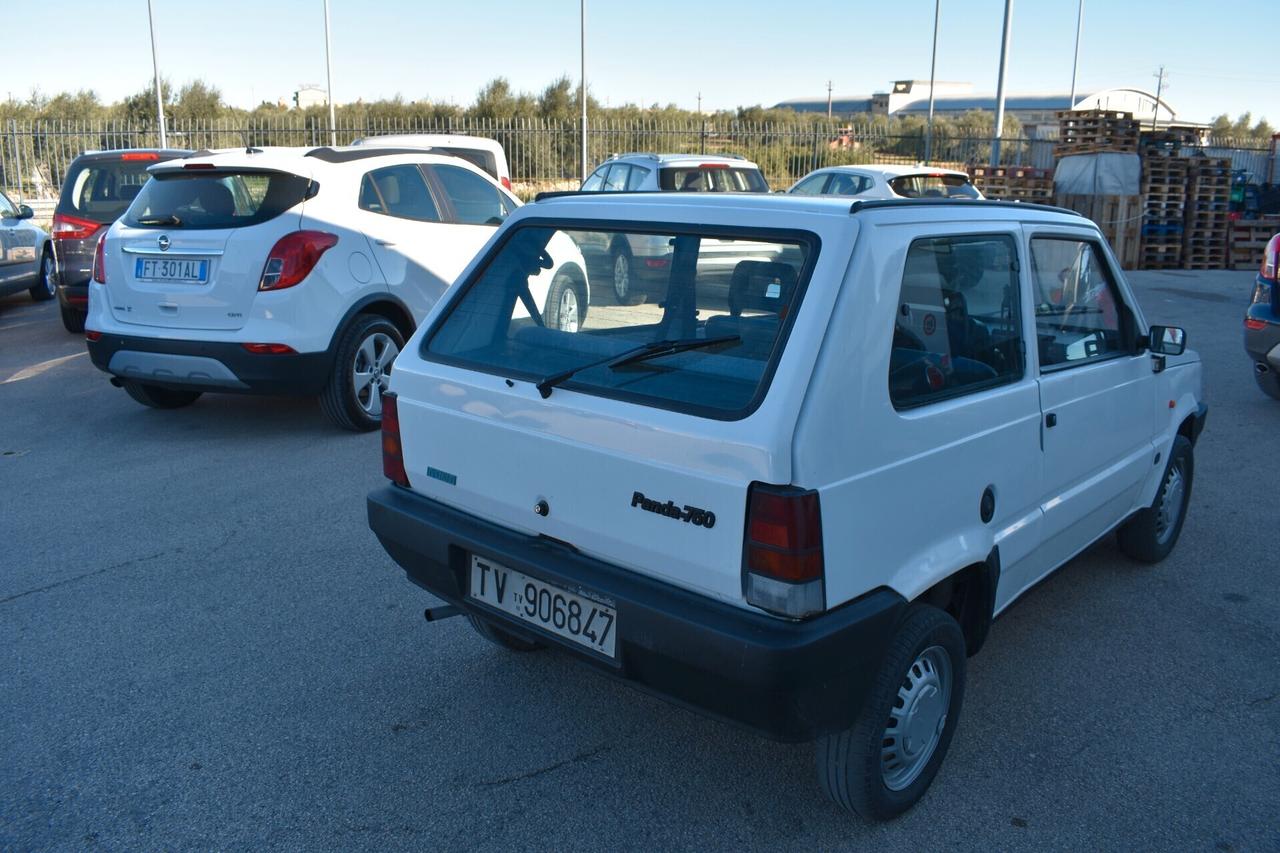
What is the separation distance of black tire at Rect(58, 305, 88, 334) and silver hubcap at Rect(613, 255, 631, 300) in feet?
29.9

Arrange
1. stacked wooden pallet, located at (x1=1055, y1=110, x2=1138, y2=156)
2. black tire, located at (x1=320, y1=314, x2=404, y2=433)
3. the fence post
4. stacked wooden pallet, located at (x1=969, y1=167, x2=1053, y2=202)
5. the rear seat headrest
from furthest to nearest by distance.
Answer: the fence post
stacked wooden pallet, located at (x1=969, y1=167, x2=1053, y2=202)
stacked wooden pallet, located at (x1=1055, y1=110, x2=1138, y2=156)
black tire, located at (x1=320, y1=314, x2=404, y2=433)
the rear seat headrest

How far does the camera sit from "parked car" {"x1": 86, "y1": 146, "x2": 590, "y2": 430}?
6.42 m

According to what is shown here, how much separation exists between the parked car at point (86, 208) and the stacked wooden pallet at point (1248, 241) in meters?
18.0

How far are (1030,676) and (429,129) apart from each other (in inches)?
1246

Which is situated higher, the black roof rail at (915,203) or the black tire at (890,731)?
the black roof rail at (915,203)

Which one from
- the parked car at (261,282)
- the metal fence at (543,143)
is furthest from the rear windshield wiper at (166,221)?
the metal fence at (543,143)

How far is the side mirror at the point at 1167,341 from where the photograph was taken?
425 centimetres

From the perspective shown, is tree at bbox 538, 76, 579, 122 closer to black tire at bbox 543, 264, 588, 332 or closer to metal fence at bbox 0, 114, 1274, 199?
metal fence at bbox 0, 114, 1274, 199

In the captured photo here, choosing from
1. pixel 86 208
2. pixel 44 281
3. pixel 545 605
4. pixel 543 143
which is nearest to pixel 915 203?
pixel 545 605

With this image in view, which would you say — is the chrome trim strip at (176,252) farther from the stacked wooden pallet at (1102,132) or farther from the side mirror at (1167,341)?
the stacked wooden pallet at (1102,132)

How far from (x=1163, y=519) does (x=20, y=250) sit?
40.7ft

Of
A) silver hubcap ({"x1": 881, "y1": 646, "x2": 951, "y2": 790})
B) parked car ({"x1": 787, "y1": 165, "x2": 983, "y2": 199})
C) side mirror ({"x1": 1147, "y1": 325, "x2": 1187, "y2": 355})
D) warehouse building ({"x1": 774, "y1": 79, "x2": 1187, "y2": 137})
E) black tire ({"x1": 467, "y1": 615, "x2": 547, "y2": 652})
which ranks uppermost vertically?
warehouse building ({"x1": 774, "y1": 79, "x2": 1187, "y2": 137})

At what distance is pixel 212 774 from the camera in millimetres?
3158

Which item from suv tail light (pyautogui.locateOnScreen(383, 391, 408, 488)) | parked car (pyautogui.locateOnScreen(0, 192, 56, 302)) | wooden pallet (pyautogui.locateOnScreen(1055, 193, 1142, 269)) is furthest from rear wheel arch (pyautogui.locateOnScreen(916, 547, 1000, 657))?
wooden pallet (pyautogui.locateOnScreen(1055, 193, 1142, 269))
